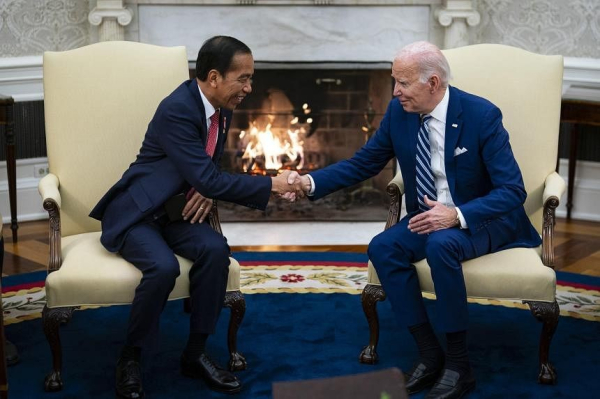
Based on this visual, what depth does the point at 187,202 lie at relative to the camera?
3.28m

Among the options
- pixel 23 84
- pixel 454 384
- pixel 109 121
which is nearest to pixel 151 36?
pixel 23 84

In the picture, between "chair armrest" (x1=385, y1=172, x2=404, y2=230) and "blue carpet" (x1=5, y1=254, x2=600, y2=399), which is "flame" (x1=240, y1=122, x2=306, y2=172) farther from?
"chair armrest" (x1=385, y1=172, x2=404, y2=230)

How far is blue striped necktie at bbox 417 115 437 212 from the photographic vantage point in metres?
3.27

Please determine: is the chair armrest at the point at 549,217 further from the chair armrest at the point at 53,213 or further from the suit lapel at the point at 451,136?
the chair armrest at the point at 53,213

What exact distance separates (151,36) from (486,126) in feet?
8.85

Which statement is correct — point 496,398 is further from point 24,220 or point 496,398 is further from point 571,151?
point 24,220

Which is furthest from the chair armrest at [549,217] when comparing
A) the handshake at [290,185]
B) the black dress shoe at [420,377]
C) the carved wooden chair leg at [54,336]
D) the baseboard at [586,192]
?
the baseboard at [586,192]

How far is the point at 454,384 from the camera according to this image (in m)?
3.08

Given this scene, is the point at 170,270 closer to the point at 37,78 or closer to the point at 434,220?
the point at 434,220

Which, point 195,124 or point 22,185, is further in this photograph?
point 22,185

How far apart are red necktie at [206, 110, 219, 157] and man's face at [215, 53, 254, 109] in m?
0.08

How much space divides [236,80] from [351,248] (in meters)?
1.97

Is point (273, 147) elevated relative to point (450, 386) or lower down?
elevated

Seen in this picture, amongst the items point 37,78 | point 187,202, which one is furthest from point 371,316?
point 37,78
